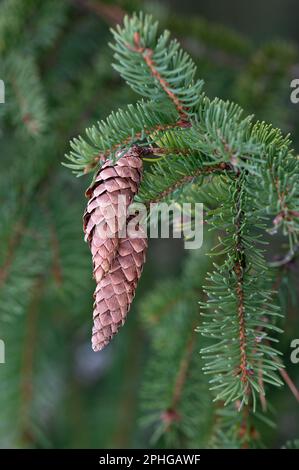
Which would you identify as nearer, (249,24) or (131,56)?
(131,56)

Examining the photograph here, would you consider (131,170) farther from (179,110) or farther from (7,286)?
(7,286)

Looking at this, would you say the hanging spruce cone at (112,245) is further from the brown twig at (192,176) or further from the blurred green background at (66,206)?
the blurred green background at (66,206)

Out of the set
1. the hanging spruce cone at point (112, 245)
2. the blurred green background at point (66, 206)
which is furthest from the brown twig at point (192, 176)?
the blurred green background at point (66, 206)

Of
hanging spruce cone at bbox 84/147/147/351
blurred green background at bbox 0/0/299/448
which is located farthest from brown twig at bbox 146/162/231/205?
blurred green background at bbox 0/0/299/448

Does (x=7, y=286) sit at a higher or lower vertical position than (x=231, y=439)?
higher

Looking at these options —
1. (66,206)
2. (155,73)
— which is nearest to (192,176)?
(155,73)
